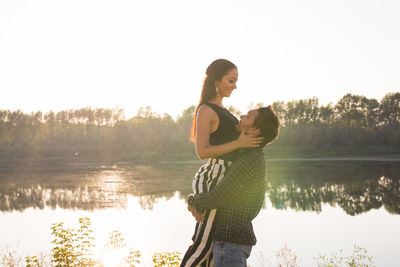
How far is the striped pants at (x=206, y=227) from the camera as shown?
2.41 meters

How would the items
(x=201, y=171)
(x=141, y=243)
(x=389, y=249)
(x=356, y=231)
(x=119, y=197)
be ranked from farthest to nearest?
(x=119, y=197) → (x=356, y=231) → (x=141, y=243) → (x=389, y=249) → (x=201, y=171)

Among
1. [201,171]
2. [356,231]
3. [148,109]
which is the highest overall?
[148,109]

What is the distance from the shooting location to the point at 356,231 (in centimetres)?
1622

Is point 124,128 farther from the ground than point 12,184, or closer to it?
farther from the ground

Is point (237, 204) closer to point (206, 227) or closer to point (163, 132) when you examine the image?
point (206, 227)

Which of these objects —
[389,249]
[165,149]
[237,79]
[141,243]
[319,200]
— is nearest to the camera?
[237,79]

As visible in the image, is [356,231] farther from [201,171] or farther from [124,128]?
[124,128]

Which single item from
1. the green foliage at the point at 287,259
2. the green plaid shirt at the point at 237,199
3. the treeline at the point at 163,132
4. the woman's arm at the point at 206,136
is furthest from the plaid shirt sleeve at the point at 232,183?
the treeline at the point at 163,132

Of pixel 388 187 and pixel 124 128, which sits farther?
pixel 124 128

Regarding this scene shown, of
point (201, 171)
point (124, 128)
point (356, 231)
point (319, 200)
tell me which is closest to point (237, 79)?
point (201, 171)

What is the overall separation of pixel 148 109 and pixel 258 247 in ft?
251

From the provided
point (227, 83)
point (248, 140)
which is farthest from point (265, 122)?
point (227, 83)

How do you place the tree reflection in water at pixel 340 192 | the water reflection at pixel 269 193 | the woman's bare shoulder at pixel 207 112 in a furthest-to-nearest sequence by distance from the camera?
the water reflection at pixel 269 193, the tree reflection in water at pixel 340 192, the woman's bare shoulder at pixel 207 112

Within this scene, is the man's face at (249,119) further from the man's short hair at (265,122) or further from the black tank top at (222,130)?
the black tank top at (222,130)
